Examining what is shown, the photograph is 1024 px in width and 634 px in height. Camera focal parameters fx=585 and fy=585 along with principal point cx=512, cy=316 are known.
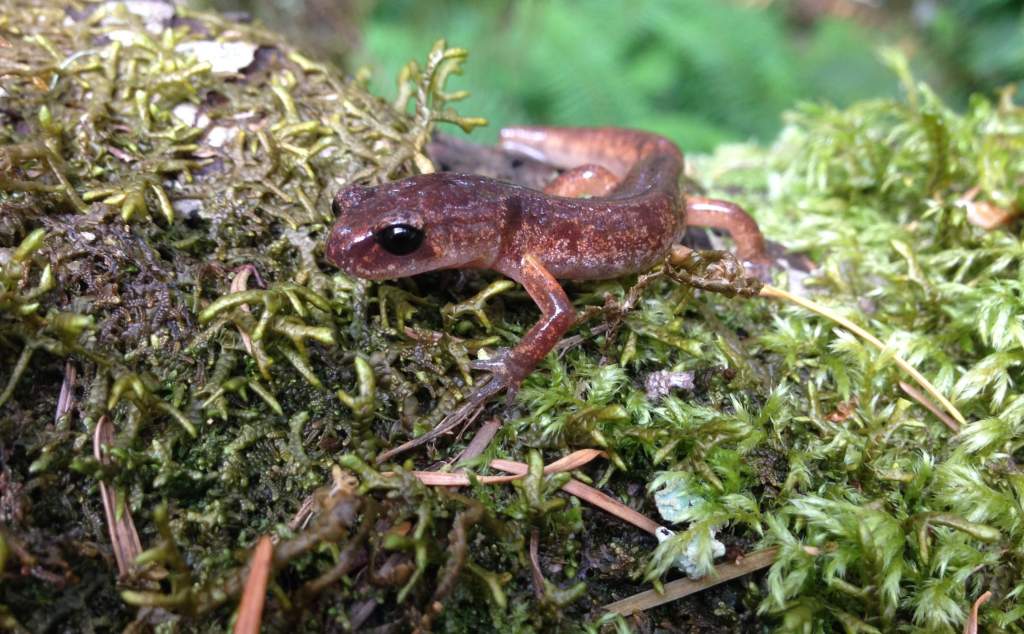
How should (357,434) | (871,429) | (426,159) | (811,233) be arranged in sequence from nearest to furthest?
(357,434)
(871,429)
(426,159)
(811,233)

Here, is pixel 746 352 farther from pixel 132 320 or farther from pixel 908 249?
pixel 132 320

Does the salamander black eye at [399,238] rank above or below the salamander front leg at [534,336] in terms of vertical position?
above

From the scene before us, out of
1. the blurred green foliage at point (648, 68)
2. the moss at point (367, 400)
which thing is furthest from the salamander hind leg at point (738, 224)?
the blurred green foliage at point (648, 68)

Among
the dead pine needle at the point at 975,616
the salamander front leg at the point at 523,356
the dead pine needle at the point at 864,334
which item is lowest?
the dead pine needle at the point at 975,616

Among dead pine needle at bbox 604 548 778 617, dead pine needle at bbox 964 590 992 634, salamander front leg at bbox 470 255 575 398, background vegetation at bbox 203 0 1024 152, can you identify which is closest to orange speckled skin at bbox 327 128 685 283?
salamander front leg at bbox 470 255 575 398

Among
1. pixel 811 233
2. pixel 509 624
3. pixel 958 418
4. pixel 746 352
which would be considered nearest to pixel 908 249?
pixel 811 233

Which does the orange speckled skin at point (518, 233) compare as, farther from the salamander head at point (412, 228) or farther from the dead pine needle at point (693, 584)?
the dead pine needle at point (693, 584)

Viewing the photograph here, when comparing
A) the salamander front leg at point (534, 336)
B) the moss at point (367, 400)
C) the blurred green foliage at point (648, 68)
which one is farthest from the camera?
the blurred green foliage at point (648, 68)
